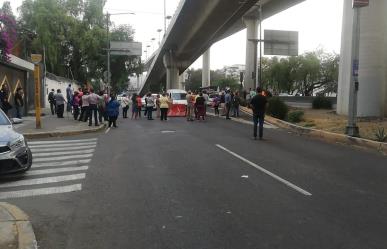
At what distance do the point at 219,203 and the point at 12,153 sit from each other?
4111 mm

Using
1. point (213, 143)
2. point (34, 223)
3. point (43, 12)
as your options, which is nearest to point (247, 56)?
point (43, 12)

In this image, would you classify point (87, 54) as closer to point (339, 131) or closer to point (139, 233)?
point (339, 131)

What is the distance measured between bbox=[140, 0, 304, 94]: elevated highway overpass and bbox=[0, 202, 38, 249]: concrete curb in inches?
1166

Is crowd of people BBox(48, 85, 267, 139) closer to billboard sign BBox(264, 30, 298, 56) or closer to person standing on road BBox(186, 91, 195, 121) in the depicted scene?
person standing on road BBox(186, 91, 195, 121)

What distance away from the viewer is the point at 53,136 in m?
18.8

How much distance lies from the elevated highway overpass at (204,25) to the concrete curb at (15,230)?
2963 cm

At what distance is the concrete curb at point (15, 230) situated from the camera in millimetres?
5637

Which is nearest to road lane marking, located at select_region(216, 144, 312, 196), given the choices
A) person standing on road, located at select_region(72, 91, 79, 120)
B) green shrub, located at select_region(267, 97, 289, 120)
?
person standing on road, located at select_region(72, 91, 79, 120)

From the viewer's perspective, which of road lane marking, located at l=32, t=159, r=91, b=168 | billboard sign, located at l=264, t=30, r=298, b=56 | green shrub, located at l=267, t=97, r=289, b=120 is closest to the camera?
road lane marking, located at l=32, t=159, r=91, b=168

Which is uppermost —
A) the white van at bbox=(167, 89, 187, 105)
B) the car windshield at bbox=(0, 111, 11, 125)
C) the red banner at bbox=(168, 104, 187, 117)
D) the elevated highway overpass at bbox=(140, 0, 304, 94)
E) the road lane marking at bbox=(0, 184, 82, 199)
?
the elevated highway overpass at bbox=(140, 0, 304, 94)

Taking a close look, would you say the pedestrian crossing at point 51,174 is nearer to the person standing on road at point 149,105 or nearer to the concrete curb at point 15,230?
the concrete curb at point 15,230

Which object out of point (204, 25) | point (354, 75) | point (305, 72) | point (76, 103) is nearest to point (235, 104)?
point (76, 103)

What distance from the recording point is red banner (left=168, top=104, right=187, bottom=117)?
33181mm

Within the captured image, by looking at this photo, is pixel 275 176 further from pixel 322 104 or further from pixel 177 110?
pixel 322 104
